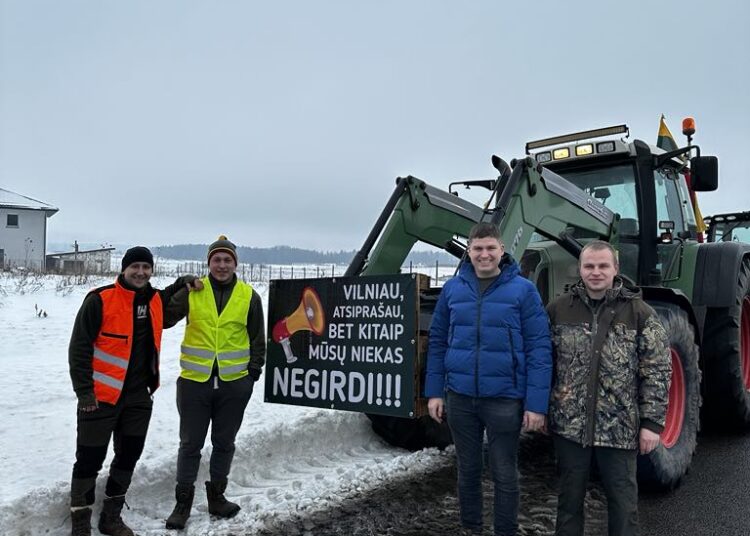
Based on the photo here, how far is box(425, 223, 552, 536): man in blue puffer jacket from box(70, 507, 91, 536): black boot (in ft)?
6.56

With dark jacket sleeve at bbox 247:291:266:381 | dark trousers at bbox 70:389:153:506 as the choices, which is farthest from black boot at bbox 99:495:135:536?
dark jacket sleeve at bbox 247:291:266:381

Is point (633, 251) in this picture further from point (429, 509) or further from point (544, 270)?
point (429, 509)

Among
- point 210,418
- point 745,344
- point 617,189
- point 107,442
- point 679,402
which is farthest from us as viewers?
point 745,344

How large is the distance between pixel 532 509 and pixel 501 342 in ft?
5.14

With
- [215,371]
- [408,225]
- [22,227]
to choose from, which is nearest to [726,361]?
[408,225]

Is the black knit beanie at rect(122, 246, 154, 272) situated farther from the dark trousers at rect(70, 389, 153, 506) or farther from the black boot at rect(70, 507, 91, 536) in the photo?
the black boot at rect(70, 507, 91, 536)

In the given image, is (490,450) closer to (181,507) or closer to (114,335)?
(181,507)

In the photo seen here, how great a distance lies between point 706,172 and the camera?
18.0 feet

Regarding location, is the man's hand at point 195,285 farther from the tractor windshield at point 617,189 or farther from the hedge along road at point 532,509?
the tractor windshield at point 617,189

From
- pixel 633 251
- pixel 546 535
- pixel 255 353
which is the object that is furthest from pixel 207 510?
pixel 633 251

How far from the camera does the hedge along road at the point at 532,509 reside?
3.67 meters

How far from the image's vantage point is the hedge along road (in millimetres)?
3666

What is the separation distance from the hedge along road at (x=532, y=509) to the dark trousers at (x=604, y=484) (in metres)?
0.69

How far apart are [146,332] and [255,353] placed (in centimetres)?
69
